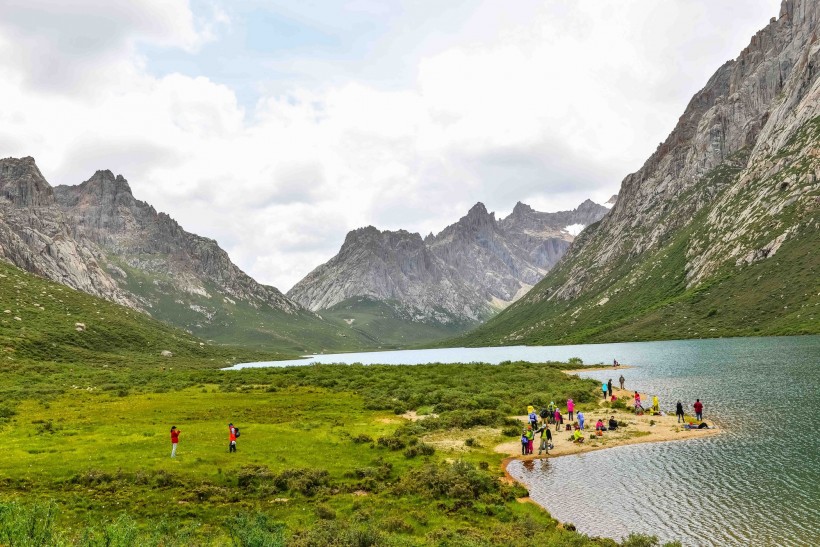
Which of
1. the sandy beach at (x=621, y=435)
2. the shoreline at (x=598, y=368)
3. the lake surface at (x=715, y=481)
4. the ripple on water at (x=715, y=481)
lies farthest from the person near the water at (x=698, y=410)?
the shoreline at (x=598, y=368)

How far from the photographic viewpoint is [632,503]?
31094mm

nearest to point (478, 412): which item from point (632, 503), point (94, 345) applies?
point (632, 503)

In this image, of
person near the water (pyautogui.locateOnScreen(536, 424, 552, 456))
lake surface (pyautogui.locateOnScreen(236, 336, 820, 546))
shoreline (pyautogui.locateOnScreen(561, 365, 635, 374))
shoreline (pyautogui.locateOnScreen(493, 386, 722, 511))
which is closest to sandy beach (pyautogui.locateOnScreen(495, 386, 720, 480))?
shoreline (pyautogui.locateOnScreen(493, 386, 722, 511))

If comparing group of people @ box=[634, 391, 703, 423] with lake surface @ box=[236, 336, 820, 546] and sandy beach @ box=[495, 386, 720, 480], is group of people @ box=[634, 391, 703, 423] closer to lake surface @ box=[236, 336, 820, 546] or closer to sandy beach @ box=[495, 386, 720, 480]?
sandy beach @ box=[495, 386, 720, 480]

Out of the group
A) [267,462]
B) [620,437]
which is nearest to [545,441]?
[620,437]

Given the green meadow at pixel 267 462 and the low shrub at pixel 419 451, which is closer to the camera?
the green meadow at pixel 267 462

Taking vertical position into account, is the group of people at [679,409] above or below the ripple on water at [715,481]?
above

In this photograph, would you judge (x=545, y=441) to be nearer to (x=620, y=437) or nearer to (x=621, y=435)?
(x=620, y=437)

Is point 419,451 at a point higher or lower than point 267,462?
lower

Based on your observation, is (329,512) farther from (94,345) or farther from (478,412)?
(94,345)

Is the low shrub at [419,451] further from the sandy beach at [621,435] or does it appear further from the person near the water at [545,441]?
the person near the water at [545,441]

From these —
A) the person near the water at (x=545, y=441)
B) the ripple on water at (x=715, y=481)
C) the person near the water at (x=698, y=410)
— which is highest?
the person near the water at (x=698, y=410)

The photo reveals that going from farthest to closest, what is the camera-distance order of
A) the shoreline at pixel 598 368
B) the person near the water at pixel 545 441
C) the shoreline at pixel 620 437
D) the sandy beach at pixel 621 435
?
1. the shoreline at pixel 598 368
2. the sandy beach at pixel 621 435
3. the person near the water at pixel 545 441
4. the shoreline at pixel 620 437

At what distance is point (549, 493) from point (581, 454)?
11.9m
